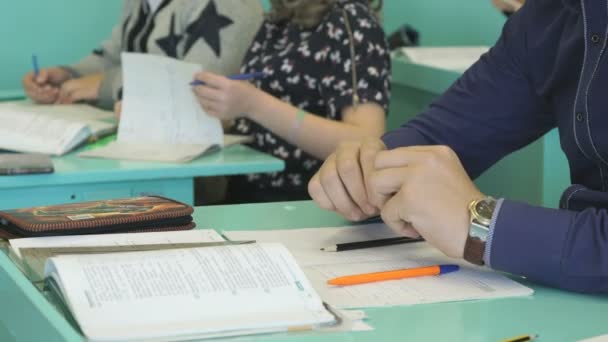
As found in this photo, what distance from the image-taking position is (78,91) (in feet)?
8.77

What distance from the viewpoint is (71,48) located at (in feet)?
11.9

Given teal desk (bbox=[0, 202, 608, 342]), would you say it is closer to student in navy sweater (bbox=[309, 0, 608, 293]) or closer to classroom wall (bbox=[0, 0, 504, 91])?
student in navy sweater (bbox=[309, 0, 608, 293])

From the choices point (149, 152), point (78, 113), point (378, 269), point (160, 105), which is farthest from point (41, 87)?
point (378, 269)

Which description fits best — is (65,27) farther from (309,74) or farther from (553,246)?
(553,246)

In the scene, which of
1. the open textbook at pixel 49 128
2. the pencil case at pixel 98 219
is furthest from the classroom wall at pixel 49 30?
the pencil case at pixel 98 219

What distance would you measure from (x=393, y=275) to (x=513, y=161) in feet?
4.44

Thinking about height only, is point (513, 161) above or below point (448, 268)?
below

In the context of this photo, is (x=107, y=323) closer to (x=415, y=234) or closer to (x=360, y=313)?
(x=360, y=313)

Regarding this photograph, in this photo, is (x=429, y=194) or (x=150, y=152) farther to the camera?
(x=150, y=152)

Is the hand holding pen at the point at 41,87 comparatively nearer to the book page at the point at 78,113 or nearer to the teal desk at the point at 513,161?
the book page at the point at 78,113

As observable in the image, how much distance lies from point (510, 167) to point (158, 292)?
1601 mm

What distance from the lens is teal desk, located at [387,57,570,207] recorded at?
84.3 inches

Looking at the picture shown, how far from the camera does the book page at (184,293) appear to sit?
0.83 metres

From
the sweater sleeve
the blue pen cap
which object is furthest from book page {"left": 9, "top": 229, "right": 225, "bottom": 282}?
the sweater sleeve
